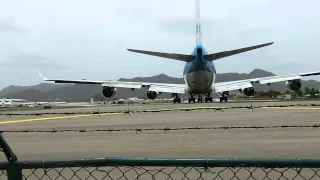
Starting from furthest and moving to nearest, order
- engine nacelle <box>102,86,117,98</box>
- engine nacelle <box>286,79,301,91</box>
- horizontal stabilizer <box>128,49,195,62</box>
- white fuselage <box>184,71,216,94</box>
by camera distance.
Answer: engine nacelle <box>102,86,117,98</box>
white fuselage <box>184,71,216,94</box>
engine nacelle <box>286,79,301,91</box>
horizontal stabilizer <box>128,49,195,62</box>

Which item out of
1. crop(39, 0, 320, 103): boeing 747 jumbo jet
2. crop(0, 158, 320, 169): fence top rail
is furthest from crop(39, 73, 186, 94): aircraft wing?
crop(0, 158, 320, 169): fence top rail

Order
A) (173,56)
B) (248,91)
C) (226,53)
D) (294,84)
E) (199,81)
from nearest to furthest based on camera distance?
(226,53) < (294,84) < (199,81) < (173,56) < (248,91)

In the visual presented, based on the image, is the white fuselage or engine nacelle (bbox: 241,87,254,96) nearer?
the white fuselage

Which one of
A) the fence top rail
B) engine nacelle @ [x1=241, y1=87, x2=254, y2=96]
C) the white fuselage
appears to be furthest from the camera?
engine nacelle @ [x1=241, y1=87, x2=254, y2=96]

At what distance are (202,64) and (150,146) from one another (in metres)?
40.2

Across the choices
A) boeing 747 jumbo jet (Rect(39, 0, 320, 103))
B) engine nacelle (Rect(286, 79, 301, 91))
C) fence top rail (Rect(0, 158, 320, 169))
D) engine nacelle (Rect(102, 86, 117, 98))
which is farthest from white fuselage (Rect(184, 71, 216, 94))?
fence top rail (Rect(0, 158, 320, 169))

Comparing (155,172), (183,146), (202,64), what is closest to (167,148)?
(183,146)

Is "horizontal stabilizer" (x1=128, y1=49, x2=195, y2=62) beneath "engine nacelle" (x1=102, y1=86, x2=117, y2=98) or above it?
above

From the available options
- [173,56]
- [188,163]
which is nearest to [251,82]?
[173,56]

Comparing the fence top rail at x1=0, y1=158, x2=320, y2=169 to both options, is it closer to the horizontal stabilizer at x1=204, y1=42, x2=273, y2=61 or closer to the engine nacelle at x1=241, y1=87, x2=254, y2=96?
the horizontal stabilizer at x1=204, y1=42, x2=273, y2=61

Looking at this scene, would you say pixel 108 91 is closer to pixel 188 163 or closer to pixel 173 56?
pixel 173 56

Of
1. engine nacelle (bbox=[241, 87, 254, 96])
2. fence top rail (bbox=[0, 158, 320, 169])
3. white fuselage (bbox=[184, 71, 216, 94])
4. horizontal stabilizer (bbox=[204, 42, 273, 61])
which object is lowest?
fence top rail (bbox=[0, 158, 320, 169])

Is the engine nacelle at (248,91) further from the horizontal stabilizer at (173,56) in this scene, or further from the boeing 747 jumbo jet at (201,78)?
the horizontal stabilizer at (173,56)

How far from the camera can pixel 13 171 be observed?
13.5 ft
